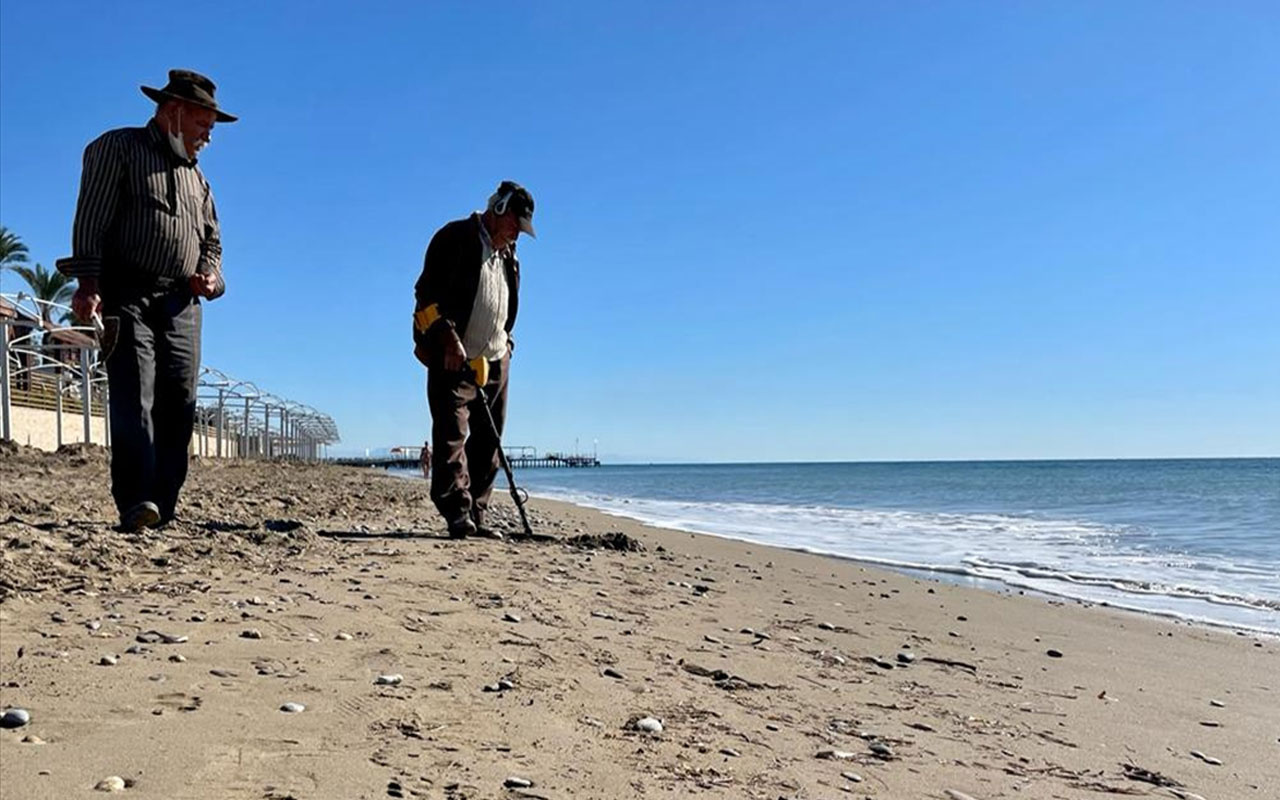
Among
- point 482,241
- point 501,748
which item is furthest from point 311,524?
point 501,748

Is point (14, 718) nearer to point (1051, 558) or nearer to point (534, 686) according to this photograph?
point (534, 686)

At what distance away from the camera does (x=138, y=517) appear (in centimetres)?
416

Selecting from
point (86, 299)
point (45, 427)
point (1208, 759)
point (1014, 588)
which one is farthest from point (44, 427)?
point (1208, 759)

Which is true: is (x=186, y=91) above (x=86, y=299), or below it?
above

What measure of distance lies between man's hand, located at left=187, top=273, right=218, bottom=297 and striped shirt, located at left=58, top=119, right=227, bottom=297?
32 mm

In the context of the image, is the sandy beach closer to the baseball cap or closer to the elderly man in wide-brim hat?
the elderly man in wide-brim hat

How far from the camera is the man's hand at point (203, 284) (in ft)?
14.3

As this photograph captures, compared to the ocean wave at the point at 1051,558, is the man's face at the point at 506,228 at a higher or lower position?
higher

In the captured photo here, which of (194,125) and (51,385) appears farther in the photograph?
(51,385)

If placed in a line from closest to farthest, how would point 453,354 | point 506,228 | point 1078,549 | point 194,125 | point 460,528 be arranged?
point 194,125
point 453,354
point 460,528
point 506,228
point 1078,549

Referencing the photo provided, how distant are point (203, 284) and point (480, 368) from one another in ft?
5.66

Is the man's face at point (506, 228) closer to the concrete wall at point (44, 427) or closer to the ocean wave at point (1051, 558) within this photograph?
the ocean wave at point (1051, 558)

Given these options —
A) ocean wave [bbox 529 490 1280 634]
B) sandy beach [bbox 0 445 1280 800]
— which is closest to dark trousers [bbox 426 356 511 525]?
sandy beach [bbox 0 445 1280 800]

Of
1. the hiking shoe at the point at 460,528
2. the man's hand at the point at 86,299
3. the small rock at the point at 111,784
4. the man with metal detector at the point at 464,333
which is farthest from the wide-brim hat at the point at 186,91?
the small rock at the point at 111,784
